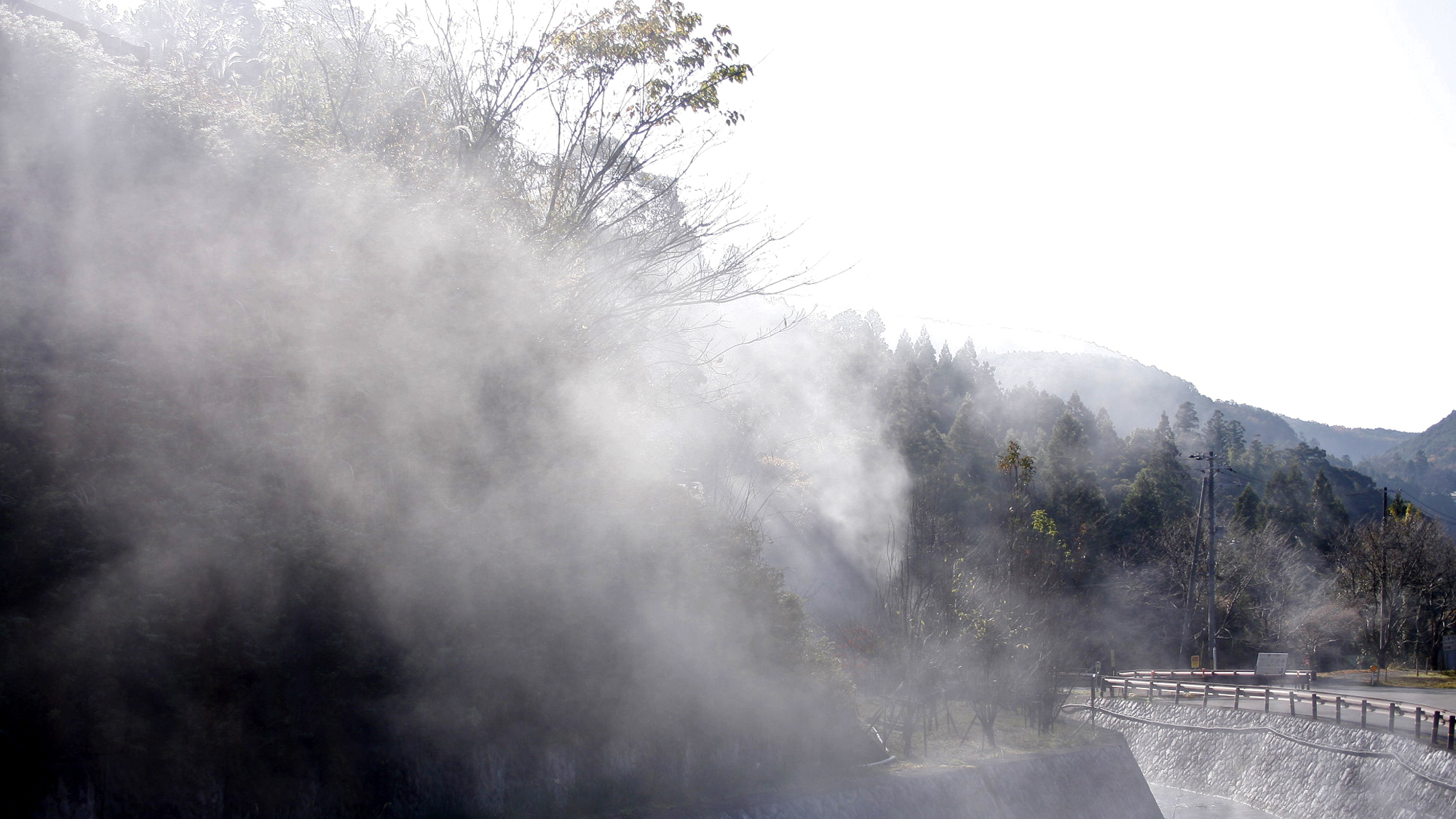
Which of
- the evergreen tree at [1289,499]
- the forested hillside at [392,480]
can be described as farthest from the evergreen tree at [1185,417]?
the forested hillside at [392,480]

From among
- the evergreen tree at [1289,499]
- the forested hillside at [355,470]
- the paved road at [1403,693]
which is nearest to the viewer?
the forested hillside at [355,470]

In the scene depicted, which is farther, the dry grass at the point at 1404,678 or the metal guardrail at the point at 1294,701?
the dry grass at the point at 1404,678

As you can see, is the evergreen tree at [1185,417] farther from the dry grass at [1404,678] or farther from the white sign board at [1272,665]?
the white sign board at [1272,665]

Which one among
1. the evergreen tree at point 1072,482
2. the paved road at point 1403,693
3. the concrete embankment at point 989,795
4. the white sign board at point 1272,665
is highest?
the evergreen tree at point 1072,482

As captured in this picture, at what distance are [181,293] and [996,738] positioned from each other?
496 inches

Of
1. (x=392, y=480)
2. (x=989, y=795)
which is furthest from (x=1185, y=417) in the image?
(x=392, y=480)

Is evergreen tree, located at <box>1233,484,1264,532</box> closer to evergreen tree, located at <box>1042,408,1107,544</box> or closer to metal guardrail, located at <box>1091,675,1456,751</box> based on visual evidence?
evergreen tree, located at <box>1042,408,1107,544</box>

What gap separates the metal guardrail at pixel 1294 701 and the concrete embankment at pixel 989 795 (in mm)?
6954

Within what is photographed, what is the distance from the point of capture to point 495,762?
24.7ft

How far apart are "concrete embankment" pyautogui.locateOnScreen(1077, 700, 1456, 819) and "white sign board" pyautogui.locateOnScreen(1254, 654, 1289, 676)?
519 centimetres

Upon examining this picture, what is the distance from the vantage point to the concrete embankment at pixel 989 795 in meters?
9.02

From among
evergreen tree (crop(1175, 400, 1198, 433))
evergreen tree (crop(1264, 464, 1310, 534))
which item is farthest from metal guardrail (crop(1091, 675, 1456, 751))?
evergreen tree (crop(1175, 400, 1198, 433))

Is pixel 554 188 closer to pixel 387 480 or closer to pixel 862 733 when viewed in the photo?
pixel 387 480

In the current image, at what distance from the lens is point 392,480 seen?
832cm
